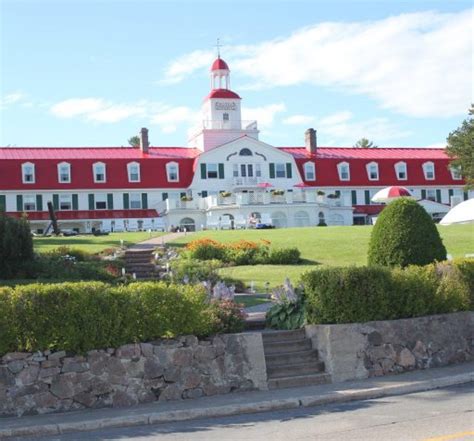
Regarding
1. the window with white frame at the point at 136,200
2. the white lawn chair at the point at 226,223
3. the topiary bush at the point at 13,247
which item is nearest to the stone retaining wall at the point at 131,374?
the topiary bush at the point at 13,247

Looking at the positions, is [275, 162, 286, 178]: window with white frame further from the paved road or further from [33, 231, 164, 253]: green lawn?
the paved road

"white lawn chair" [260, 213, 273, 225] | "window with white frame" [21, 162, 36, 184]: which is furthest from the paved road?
"window with white frame" [21, 162, 36, 184]

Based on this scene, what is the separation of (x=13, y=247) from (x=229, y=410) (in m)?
14.5

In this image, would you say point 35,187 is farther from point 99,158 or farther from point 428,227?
point 428,227

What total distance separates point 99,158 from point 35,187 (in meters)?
5.71

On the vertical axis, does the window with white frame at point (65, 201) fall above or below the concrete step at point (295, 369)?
above

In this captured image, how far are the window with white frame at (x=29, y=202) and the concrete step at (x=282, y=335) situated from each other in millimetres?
49970

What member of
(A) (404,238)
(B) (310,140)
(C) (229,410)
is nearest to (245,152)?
(B) (310,140)

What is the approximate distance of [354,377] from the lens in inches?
491

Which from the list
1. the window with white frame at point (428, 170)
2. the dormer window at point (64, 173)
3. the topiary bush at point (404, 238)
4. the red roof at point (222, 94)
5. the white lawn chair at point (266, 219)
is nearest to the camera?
the topiary bush at point (404, 238)

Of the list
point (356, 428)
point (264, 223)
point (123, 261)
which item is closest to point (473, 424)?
point (356, 428)

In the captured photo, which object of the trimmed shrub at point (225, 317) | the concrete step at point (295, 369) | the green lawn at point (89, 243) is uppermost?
the green lawn at point (89, 243)

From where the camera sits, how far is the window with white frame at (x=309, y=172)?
6488cm

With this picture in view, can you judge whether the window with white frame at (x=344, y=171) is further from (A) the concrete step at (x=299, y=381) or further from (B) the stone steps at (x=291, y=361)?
(A) the concrete step at (x=299, y=381)
